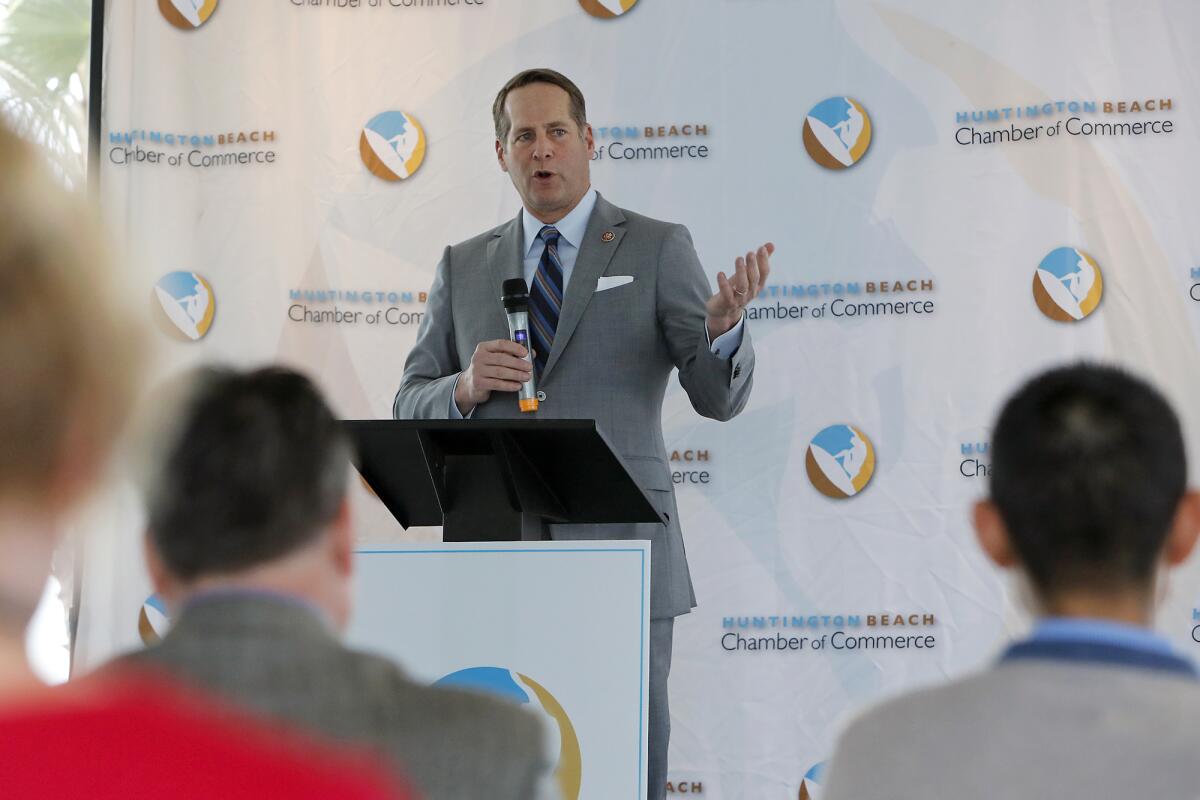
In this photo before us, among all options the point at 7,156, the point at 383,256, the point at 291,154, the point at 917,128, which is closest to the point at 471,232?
the point at 383,256

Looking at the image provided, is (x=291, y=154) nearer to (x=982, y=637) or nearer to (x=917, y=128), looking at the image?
(x=917, y=128)

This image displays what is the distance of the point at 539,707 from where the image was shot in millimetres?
2400

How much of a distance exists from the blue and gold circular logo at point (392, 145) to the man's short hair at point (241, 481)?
3.63 m

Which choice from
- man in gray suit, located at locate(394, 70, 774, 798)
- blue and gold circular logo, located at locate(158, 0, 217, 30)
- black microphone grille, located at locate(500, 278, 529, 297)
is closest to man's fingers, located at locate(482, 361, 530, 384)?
man in gray suit, located at locate(394, 70, 774, 798)

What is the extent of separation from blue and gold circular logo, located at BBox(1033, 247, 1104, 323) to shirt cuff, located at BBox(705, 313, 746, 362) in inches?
60.1

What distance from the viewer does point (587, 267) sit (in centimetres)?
316

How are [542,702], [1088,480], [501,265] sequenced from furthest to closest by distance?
[501,265] < [542,702] < [1088,480]

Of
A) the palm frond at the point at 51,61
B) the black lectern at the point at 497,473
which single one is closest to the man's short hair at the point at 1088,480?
the black lectern at the point at 497,473

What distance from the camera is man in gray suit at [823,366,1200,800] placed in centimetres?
97

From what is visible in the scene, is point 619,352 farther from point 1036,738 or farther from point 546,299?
point 1036,738

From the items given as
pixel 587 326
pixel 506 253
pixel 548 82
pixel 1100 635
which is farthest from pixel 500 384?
pixel 1100 635

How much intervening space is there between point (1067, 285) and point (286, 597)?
12.1 ft

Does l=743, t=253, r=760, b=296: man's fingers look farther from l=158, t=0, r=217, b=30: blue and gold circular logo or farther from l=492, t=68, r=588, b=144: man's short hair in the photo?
l=158, t=0, r=217, b=30: blue and gold circular logo

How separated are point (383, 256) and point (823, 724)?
2.12 meters
